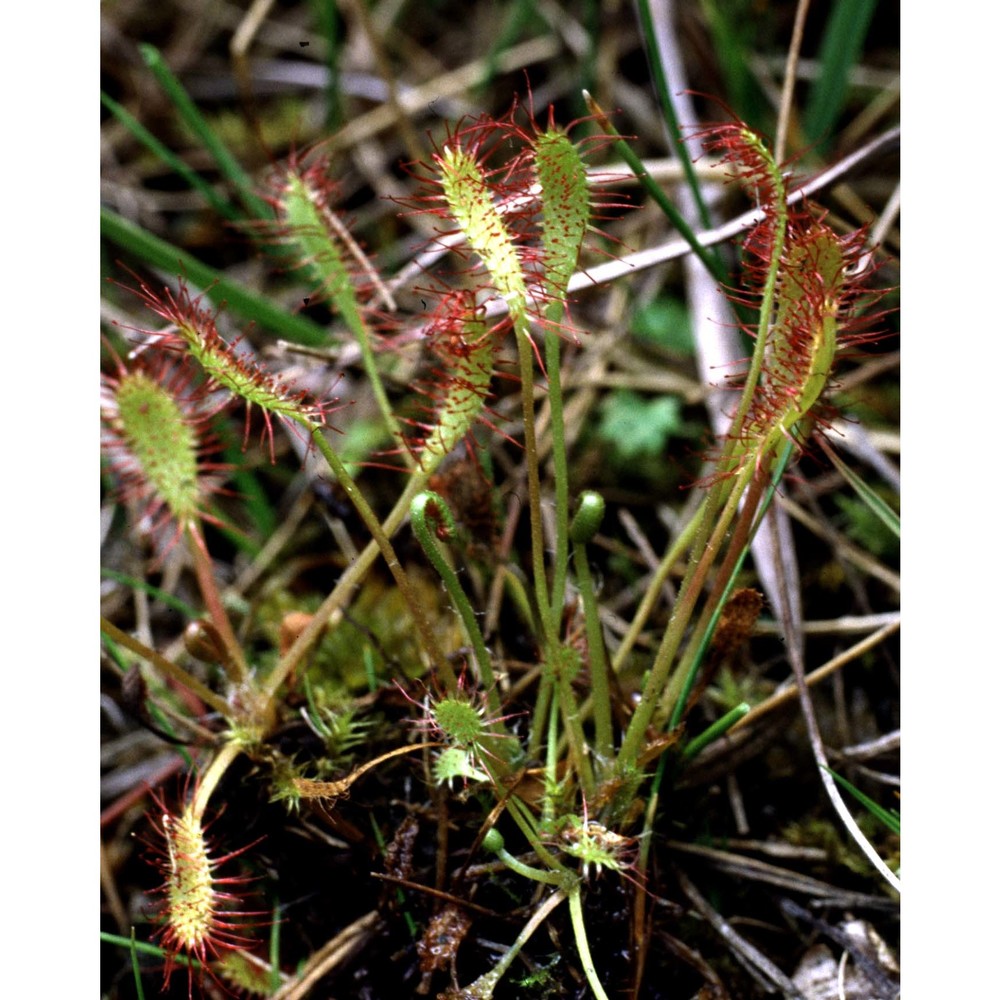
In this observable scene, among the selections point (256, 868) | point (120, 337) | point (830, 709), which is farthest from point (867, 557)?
point (120, 337)

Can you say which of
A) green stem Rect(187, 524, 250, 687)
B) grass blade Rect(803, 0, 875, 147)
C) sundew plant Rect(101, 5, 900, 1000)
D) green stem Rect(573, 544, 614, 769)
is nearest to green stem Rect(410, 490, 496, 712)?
sundew plant Rect(101, 5, 900, 1000)

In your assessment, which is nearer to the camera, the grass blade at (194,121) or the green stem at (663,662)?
the green stem at (663,662)

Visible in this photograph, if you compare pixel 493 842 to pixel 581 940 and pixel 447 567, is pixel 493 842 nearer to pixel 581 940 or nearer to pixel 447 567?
pixel 581 940

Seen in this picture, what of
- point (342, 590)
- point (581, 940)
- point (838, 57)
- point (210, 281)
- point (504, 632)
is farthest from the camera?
point (838, 57)

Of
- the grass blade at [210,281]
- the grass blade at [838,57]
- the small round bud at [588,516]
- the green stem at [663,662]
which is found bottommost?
the green stem at [663,662]

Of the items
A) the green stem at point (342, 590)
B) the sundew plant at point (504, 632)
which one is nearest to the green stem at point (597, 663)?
the sundew plant at point (504, 632)

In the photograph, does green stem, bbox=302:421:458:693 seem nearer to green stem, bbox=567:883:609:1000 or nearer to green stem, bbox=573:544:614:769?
green stem, bbox=573:544:614:769

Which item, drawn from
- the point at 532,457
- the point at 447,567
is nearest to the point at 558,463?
the point at 532,457

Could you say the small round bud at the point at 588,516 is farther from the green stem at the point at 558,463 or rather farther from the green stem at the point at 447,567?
the green stem at the point at 447,567
